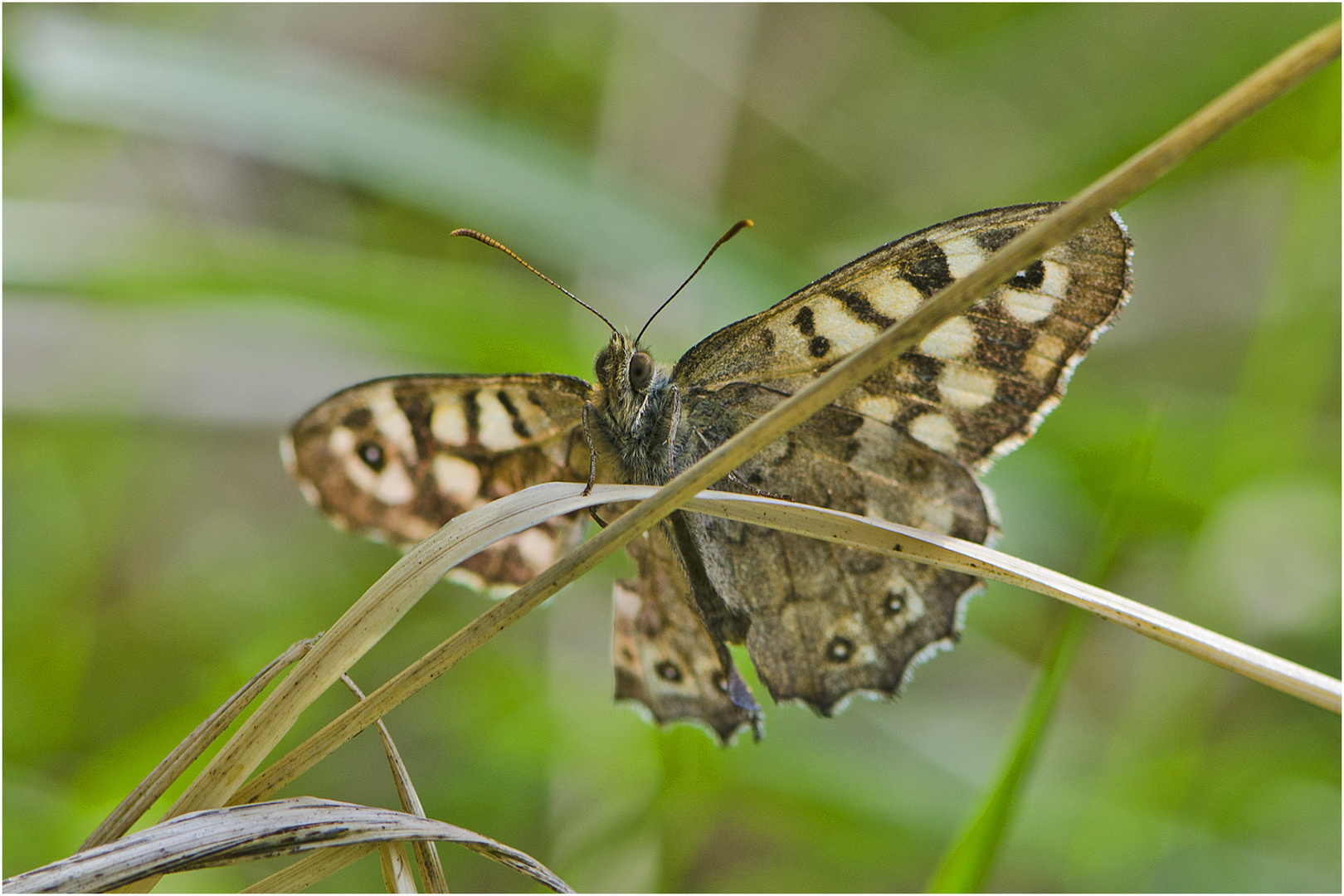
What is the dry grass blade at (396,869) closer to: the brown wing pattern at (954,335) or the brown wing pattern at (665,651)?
the brown wing pattern at (665,651)

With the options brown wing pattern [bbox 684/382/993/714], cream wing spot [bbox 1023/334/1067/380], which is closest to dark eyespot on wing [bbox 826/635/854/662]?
brown wing pattern [bbox 684/382/993/714]

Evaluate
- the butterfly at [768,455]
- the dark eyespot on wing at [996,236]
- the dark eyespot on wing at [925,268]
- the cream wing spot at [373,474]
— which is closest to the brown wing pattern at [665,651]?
the butterfly at [768,455]

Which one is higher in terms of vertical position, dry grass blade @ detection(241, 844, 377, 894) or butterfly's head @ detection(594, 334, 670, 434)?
butterfly's head @ detection(594, 334, 670, 434)

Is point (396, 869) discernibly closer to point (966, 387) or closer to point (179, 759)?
point (179, 759)

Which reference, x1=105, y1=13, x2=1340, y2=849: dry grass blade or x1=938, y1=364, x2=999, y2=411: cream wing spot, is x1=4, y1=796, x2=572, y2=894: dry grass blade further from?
x1=938, y1=364, x2=999, y2=411: cream wing spot

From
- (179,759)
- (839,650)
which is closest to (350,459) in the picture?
(179,759)
